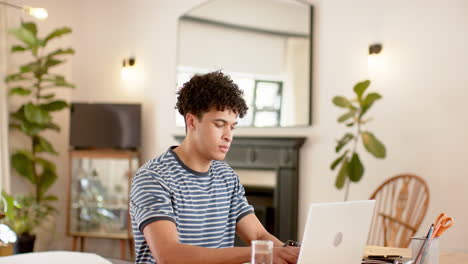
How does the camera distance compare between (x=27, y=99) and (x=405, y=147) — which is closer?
(x=405, y=147)

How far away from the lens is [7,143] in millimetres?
5602

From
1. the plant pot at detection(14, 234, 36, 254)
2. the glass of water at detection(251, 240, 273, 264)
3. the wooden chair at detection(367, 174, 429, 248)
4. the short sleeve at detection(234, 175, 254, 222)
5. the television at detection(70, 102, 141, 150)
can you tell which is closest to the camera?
the glass of water at detection(251, 240, 273, 264)

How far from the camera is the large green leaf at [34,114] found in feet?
18.1

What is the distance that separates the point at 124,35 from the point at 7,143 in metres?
1.52

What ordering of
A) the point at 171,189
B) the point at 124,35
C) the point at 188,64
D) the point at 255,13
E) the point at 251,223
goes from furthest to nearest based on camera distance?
the point at 124,35 → the point at 188,64 → the point at 255,13 → the point at 251,223 → the point at 171,189

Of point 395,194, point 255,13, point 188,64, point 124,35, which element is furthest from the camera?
point 124,35

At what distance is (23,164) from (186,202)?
3.92m

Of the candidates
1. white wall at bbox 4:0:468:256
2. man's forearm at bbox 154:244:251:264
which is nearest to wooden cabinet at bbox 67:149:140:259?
white wall at bbox 4:0:468:256

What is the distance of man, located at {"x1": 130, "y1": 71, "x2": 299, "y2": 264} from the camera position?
195cm

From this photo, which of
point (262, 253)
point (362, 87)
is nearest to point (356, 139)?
point (362, 87)

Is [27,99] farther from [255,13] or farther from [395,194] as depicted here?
[395,194]

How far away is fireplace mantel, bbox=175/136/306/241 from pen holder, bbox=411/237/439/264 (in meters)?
3.29

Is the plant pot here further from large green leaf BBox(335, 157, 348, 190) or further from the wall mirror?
large green leaf BBox(335, 157, 348, 190)

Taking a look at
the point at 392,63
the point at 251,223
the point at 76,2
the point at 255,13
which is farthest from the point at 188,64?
the point at 251,223
